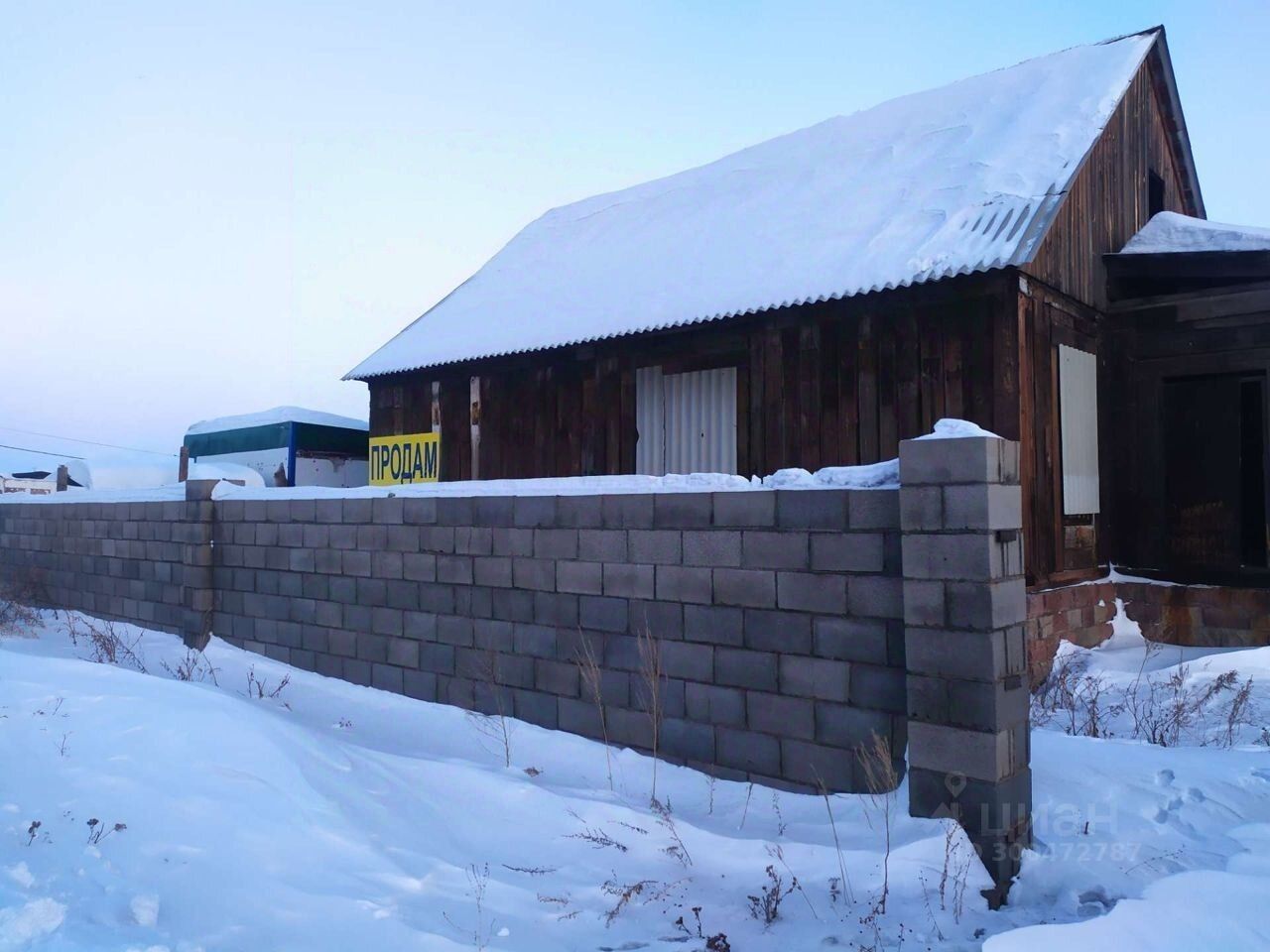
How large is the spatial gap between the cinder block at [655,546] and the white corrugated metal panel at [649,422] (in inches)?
179

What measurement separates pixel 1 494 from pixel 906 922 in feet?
44.8

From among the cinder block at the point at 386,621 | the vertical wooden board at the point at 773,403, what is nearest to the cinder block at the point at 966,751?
the cinder block at the point at 386,621

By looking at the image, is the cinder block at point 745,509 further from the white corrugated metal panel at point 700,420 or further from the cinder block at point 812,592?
the white corrugated metal panel at point 700,420

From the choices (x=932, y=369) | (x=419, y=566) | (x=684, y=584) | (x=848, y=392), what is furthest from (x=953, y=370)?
(x=419, y=566)

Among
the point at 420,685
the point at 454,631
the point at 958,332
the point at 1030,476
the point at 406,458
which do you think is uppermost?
the point at 958,332

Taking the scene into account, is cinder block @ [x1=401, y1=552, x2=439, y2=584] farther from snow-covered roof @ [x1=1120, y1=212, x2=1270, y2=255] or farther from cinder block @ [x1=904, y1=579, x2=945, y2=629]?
snow-covered roof @ [x1=1120, y1=212, x2=1270, y2=255]

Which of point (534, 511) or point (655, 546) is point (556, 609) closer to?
point (534, 511)

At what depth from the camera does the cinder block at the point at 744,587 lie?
4.59 meters

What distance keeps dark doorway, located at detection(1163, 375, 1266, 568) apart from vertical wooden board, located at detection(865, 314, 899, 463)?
10.0 ft

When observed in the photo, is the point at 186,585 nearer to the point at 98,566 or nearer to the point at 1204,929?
the point at 98,566

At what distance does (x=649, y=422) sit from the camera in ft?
32.4

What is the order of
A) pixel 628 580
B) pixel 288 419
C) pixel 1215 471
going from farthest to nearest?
1. pixel 288 419
2. pixel 1215 471
3. pixel 628 580

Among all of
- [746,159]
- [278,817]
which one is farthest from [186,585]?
[746,159]

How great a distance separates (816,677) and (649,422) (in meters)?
5.78
